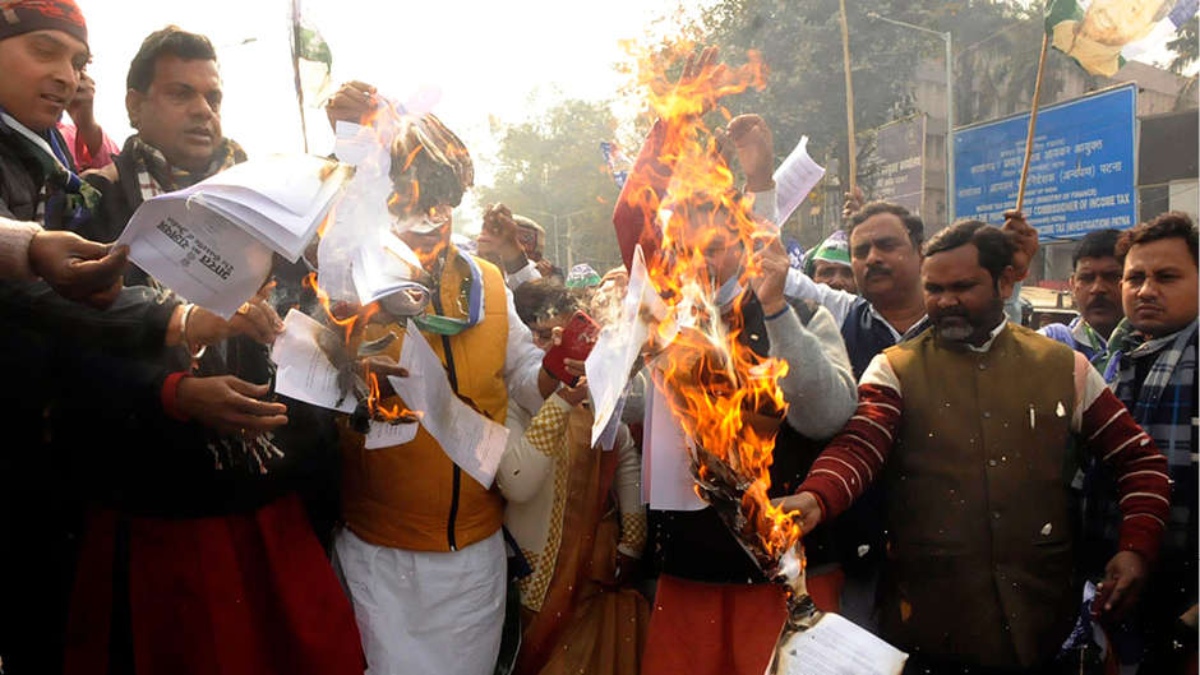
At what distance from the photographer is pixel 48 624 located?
8.20 ft

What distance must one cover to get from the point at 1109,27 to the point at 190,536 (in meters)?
4.48

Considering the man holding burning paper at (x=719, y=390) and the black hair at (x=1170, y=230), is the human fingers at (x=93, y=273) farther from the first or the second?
the black hair at (x=1170, y=230)

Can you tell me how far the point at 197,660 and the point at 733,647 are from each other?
166cm

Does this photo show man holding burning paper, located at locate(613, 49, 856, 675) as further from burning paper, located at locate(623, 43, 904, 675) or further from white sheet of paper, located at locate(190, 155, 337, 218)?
white sheet of paper, located at locate(190, 155, 337, 218)

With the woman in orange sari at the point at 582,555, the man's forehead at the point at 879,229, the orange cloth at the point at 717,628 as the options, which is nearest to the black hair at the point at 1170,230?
the man's forehead at the point at 879,229

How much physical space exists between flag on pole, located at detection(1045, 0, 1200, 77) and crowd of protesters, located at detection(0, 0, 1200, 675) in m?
1.21

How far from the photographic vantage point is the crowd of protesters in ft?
7.76

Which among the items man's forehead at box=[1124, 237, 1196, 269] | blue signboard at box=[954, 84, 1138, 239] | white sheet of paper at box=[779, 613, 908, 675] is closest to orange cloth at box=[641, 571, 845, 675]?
white sheet of paper at box=[779, 613, 908, 675]

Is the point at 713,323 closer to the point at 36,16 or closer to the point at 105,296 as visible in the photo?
the point at 105,296

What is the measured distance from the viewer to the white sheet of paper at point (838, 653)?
6.69 ft

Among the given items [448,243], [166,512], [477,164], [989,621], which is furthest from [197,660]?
[989,621]

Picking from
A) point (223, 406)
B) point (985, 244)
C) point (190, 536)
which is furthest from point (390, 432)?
point (985, 244)

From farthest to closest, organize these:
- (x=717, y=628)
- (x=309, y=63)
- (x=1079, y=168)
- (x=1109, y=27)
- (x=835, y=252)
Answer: (x=1079, y=168) → (x=835, y=252) → (x=1109, y=27) → (x=309, y=63) → (x=717, y=628)

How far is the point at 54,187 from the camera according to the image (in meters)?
2.42
